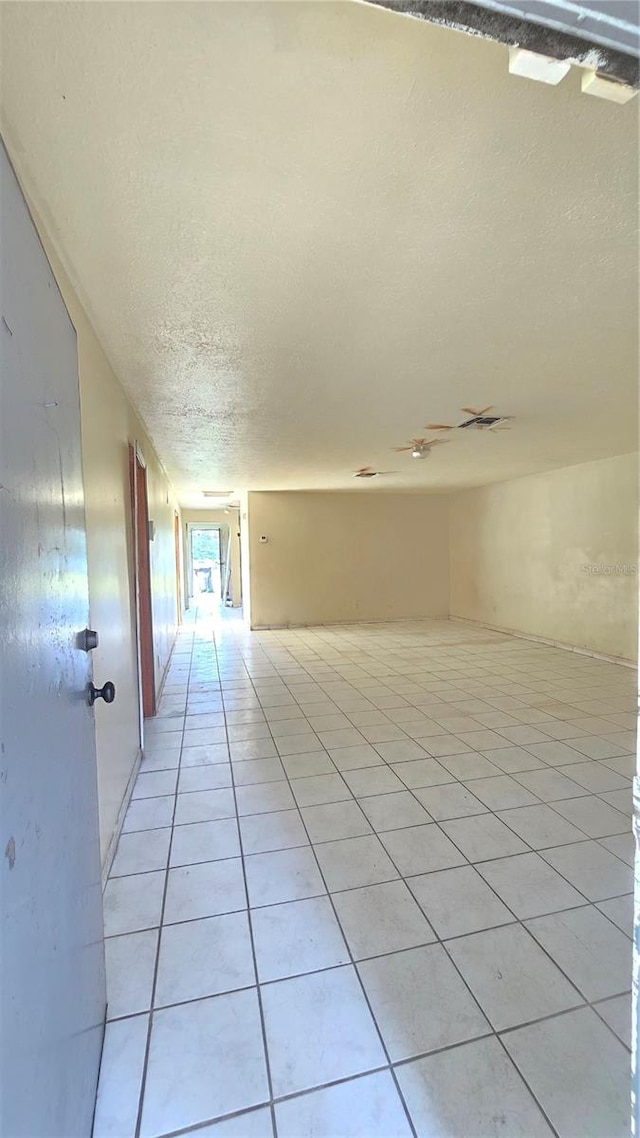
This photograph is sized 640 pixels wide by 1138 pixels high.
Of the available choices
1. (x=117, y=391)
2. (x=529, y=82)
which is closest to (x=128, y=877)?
(x=117, y=391)

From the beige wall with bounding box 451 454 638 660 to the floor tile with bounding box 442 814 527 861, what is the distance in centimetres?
334

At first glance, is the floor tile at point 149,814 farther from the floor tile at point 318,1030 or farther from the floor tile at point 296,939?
the floor tile at point 318,1030

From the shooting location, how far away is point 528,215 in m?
1.37

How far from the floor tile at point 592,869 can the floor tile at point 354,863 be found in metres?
0.69

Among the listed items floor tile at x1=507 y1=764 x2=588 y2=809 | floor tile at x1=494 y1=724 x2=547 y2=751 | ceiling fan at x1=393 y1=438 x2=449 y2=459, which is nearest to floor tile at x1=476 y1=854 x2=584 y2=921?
floor tile at x1=507 y1=764 x2=588 y2=809

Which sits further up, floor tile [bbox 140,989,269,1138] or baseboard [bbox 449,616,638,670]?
baseboard [bbox 449,616,638,670]

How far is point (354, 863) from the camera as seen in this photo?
1904 mm

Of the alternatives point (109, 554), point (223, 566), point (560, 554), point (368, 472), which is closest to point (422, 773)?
point (109, 554)

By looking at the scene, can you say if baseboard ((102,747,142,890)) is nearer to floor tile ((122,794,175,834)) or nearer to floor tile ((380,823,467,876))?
floor tile ((122,794,175,834))

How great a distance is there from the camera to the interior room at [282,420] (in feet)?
2.62

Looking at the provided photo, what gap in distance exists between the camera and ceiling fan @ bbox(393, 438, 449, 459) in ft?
14.0

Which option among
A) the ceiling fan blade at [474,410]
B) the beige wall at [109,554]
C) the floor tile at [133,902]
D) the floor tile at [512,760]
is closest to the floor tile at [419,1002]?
the floor tile at [133,902]

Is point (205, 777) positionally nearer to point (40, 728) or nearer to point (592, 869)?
point (592, 869)

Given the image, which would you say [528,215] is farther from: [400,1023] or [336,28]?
[400,1023]
